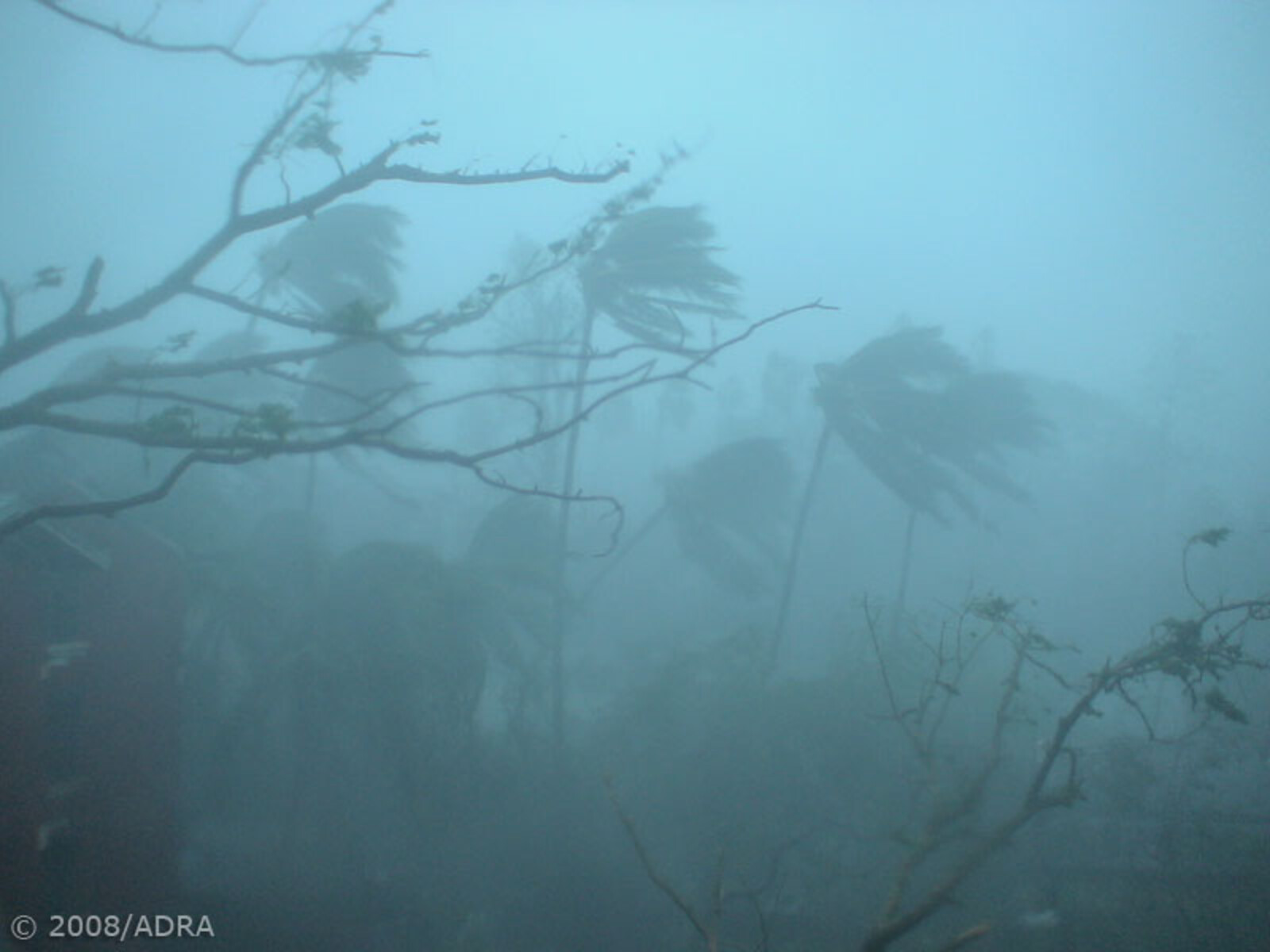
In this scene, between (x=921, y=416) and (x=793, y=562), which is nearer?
(x=921, y=416)

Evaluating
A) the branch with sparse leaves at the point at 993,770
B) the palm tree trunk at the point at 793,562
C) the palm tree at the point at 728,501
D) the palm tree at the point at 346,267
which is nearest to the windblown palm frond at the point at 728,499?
the palm tree at the point at 728,501

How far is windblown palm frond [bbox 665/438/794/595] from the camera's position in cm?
1775

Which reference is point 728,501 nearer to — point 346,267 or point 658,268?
point 658,268

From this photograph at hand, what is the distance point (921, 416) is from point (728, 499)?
12.8 ft

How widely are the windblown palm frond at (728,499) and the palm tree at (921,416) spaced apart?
1.53 meters

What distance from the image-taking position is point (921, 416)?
17219 millimetres

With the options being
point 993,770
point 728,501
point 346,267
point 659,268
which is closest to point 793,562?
point 728,501

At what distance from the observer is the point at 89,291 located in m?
4.77

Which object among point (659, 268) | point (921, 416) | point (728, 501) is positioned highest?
point (659, 268)

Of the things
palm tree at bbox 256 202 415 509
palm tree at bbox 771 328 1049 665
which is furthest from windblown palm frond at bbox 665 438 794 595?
palm tree at bbox 256 202 415 509

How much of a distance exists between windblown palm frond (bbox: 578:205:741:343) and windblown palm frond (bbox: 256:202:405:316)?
3481mm

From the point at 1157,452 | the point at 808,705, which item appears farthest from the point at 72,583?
the point at 1157,452

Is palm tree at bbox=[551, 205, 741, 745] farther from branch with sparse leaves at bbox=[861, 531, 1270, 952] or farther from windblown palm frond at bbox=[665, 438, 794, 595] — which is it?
branch with sparse leaves at bbox=[861, 531, 1270, 952]

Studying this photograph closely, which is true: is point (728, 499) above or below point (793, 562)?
above
